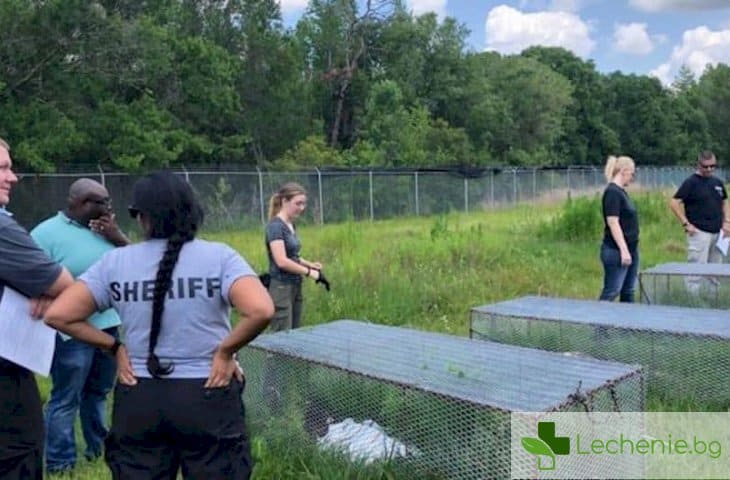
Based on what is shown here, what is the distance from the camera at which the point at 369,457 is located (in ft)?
10.7

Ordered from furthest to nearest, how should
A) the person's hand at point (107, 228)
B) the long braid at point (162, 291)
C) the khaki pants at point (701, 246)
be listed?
the khaki pants at point (701, 246)
the person's hand at point (107, 228)
the long braid at point (162, 291)

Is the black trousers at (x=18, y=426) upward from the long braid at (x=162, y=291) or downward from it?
downward

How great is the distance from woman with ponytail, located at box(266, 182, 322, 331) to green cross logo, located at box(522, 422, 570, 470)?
2.22 meters

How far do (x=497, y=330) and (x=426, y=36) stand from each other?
45.7m

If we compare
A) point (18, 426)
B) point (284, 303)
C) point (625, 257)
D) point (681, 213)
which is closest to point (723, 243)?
point (681, 213)

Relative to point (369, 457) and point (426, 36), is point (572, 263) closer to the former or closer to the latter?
point (369, 457)

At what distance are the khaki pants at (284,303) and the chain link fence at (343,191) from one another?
8277 mm

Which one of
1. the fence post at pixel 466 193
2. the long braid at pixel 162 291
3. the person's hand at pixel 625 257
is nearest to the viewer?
the long braid at pixel 162 291

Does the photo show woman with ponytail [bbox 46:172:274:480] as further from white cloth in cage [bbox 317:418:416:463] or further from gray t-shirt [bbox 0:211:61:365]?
white cloth in cage [bbox 317:418:416:463]

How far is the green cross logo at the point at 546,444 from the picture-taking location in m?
2.85

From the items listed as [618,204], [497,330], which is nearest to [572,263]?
[618,204]

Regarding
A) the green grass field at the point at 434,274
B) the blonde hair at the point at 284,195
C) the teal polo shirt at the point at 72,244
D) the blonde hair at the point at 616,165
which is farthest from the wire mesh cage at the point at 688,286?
the teal polo shirt at the point at 72,244

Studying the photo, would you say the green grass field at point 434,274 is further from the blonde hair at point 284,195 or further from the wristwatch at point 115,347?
the blonde hair at point 284,195

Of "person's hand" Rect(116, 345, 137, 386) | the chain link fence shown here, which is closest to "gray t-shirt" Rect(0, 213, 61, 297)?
"person's hand" Rect(116, 345, 137, 386)
